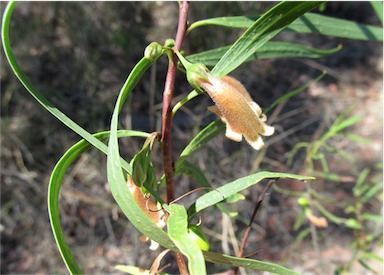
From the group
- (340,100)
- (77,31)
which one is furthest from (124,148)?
(340,100)

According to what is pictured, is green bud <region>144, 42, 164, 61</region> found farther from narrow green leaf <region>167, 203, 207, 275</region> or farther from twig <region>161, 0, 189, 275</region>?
narrow green leaf <region>167, 203, 207, 275</region>

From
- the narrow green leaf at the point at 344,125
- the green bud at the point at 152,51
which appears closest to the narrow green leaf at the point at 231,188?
the green bud at the point at 152,51

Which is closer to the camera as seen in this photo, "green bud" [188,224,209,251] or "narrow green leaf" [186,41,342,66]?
"green bud" [188,224,209,251]

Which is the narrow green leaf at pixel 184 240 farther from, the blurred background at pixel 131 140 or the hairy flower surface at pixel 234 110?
the blurred background at pixel 131 140

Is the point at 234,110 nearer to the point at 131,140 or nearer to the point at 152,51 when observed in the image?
the point at 152,51

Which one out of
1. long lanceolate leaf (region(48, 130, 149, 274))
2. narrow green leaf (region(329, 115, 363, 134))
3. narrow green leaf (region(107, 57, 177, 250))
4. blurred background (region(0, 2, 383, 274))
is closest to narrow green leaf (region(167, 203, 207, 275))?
narrow green leaf (region(107, 57, 177, 250))

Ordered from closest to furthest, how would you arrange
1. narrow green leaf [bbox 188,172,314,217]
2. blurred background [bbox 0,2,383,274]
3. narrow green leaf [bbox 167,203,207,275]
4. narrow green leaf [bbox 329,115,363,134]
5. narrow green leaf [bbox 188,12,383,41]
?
narrow green leaf [bbox 167,203,207,275] < narrow green leaf [bbox 188,172,314,217] < narrow green leaf [bbox 188,12,383,41] < narrow green leaf [bbox 329,115,363,134] < blurred background [bbox 0,2,383,274]
